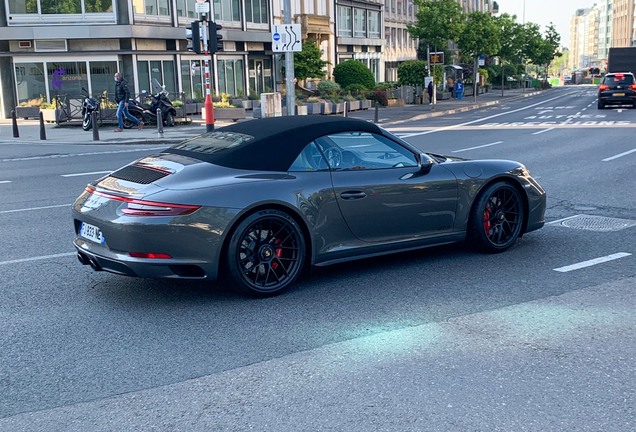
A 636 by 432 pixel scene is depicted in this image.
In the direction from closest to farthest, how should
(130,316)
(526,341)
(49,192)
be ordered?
(526,341) → (130,316) → (49,192)

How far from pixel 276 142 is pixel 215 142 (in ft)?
2.05

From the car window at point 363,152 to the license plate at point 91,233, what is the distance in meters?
1.93

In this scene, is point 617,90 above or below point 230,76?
below

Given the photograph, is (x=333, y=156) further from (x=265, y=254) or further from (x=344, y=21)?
(x=344, y=21)

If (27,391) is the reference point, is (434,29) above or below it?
above

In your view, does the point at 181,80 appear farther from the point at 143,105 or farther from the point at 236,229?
the point at 236,229

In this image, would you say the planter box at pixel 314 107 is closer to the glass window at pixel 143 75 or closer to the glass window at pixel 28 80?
the glass window at pixel 143 75

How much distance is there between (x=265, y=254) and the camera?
18.3 feet

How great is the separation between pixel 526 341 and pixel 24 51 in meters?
34.9

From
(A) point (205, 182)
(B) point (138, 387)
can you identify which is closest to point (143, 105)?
(A) point (205, 182)

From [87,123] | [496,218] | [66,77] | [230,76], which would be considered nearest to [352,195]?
[496,218]

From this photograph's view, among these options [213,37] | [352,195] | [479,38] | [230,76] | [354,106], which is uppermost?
[479,38]

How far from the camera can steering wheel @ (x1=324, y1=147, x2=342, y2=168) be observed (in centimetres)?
609

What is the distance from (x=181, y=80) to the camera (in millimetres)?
38688
